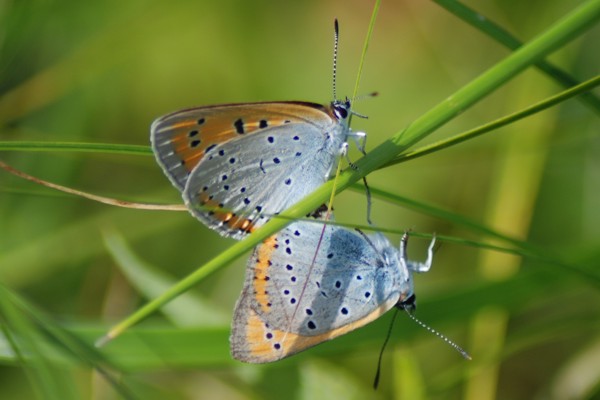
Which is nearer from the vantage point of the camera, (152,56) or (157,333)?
(157,333)

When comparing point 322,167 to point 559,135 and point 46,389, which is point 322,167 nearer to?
point 46,389

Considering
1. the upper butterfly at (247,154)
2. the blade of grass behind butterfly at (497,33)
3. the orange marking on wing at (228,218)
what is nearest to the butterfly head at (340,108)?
the upper butterfly at (247,154)

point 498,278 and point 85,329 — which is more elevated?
point 498,278

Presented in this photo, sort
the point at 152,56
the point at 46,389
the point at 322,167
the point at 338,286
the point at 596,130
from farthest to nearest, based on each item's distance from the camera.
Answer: the point at 152,56
the point at 596,130
the point at 322,167
the point at 338,286
the point at 46,389

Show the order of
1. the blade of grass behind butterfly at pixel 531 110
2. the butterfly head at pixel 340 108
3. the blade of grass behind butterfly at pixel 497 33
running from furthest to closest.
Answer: the butterfly head at pixel 340 108, the blade of grass behind butterfly at pixel 497 33, the blade of grass behind butterfly at pixel 531 110

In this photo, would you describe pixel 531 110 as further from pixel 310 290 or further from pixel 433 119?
pixel 310 290

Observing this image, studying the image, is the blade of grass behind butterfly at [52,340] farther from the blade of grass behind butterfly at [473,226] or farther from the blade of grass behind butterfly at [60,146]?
the blade of grass behind butterfly at [473,226]

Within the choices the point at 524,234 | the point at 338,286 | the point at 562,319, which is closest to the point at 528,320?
the point at 524,234
